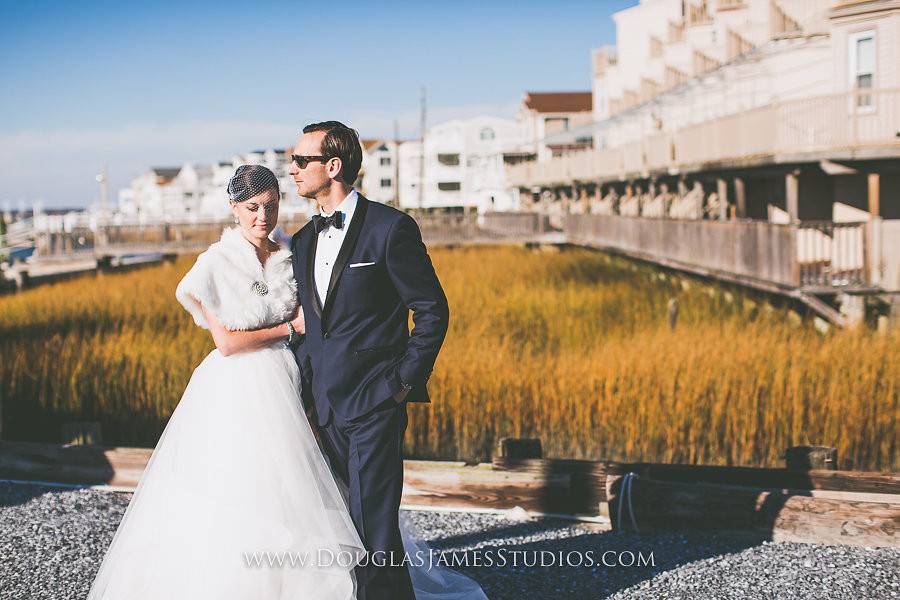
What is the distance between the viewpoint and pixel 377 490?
423 centimetres

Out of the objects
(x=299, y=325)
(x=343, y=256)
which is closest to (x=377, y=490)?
(x=299, y=325)

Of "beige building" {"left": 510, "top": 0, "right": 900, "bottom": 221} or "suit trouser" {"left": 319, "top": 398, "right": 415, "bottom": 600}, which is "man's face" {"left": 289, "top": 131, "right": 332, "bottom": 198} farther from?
"beige building" {"left": 510, "top": 0, "right": 900, "bottom": 221}

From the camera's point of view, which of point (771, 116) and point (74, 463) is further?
point (771, 116)

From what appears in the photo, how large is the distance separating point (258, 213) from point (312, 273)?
455 millimetres

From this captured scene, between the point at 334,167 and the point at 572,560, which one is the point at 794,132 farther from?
the point at 334,167

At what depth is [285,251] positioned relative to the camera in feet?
15.4

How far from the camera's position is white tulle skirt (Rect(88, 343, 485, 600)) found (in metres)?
4.23

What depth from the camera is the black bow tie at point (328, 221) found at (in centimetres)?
424

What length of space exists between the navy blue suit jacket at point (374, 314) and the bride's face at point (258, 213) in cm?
48

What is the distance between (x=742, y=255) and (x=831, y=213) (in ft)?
20.2

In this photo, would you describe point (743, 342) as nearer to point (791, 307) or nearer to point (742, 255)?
point (791, 307)

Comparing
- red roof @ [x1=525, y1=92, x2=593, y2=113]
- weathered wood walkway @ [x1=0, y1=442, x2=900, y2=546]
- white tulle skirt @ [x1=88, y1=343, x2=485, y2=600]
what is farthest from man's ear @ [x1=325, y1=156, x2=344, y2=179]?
red roof @ [x1=525, y1=92, x2=593, y2=113]

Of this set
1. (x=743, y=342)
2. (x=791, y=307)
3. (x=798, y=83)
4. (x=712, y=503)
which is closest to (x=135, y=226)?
(x=798, y=83)

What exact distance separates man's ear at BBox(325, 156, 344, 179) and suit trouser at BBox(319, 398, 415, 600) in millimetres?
955
